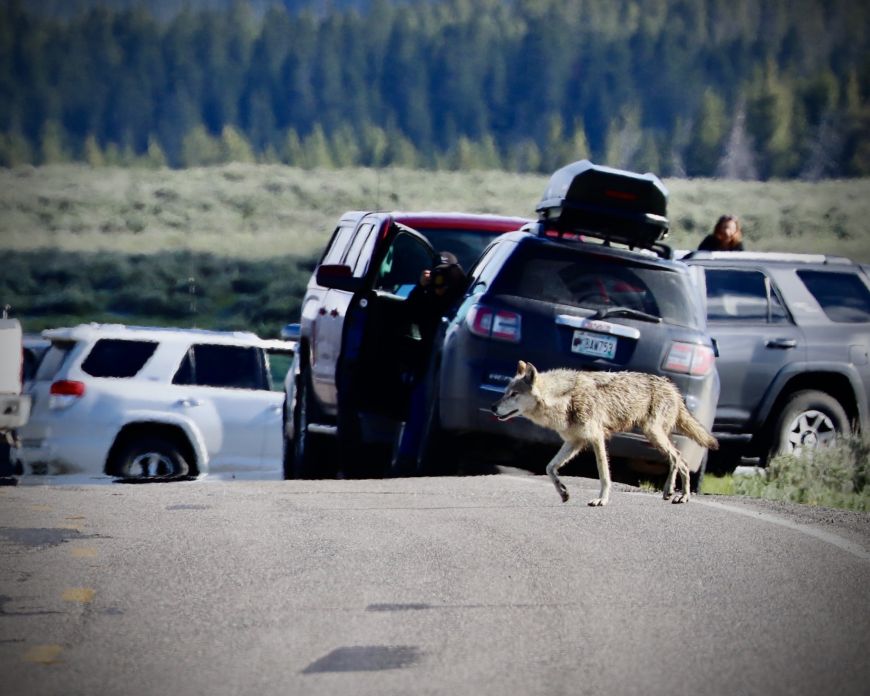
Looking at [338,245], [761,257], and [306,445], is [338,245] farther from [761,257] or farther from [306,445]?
[761,257]

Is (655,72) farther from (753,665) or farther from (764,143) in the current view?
(753,665)

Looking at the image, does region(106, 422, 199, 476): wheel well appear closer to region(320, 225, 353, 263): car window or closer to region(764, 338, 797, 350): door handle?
region(320, 225, 353, 263): car window

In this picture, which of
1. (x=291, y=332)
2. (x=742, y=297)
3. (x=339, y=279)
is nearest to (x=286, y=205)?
(x=291, y=332)

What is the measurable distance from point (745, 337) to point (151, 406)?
5.16 meters

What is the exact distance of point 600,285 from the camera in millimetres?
12414

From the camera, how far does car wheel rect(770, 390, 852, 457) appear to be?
628 inches

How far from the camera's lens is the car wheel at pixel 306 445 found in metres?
15.2

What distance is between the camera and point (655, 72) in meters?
147

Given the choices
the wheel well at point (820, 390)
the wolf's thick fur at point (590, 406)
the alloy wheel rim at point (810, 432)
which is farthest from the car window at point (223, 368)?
the wolf's thick fur at point (590, 406)

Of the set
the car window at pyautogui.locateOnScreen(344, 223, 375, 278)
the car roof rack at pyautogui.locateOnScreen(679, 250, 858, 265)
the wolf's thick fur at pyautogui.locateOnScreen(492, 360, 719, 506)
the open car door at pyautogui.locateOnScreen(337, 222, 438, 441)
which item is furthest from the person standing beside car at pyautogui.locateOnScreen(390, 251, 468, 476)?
the car roof rack at pyautogui.locateOnScreen(679, 250, 858, 265)

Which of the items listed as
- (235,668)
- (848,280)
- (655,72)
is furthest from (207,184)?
(235,668)

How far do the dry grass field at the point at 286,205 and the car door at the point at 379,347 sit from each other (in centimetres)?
6431

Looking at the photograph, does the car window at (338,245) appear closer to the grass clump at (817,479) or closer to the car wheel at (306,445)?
the car wheel at (306,445)

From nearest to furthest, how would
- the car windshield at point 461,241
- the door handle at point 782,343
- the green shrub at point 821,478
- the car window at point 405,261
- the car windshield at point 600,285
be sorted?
the car windshield at point 600,285, the car window at point 405,261, the green shrub at point 821,478, the car windshield at point 461,241, the door handle at point 782,343
